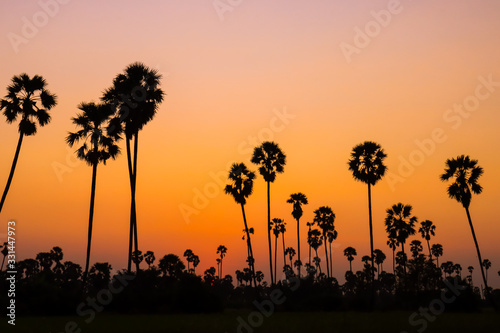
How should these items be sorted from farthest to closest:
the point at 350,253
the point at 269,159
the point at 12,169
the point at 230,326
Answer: the point at 350,253 → the point at 269,159 → the point at 12,169 → the point at 230,326

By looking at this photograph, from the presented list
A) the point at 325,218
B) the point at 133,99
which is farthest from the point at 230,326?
the point at 325,218

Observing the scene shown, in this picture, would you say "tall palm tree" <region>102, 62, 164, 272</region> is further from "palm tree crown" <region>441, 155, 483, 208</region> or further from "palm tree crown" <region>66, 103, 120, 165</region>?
"palm tree crown" <region>441, 155, 483, 208</region>

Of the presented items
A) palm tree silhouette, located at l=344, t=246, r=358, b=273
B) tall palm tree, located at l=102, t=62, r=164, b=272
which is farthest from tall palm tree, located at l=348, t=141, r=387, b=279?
palm tree silhouette, located at l=344, t=246, r=358, b=273

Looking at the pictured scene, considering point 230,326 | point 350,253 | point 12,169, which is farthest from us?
point 350,253

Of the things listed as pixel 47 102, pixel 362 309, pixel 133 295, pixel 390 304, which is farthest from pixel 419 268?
pixel 47 102

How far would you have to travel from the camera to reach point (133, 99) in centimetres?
4981

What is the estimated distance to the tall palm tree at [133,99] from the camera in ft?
161

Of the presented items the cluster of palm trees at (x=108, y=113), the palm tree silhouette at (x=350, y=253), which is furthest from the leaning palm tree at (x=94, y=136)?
the palm tree silhouette at (x=350, y=253)

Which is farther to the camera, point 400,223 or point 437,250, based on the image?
point 437,250

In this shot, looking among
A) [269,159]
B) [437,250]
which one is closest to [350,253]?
[437,250]

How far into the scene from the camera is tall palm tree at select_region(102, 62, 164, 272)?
49.1 metres

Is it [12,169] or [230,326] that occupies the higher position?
[12,169]

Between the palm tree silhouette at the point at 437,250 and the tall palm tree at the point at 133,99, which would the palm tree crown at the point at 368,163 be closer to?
the tall palm tree at the point at 133,99

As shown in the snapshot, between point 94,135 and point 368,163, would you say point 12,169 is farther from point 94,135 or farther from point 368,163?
point 368,163
